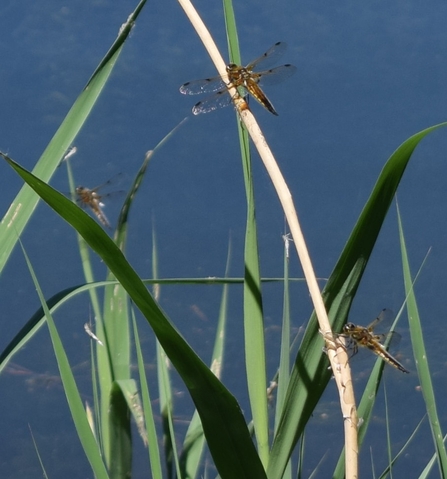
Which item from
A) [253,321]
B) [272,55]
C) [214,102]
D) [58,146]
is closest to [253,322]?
[253,321]

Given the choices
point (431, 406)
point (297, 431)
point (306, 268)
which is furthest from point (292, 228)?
point (431, 406)

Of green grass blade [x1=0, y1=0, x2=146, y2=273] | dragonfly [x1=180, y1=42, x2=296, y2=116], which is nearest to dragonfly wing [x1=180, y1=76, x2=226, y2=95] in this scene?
dragonfly [x1=180, y1=42, x2=296, y2=116]

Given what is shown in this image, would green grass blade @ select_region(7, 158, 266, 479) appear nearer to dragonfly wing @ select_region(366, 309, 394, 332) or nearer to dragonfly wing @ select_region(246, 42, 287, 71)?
dragonfly wing @ select_region(366, 309, 394, 332)

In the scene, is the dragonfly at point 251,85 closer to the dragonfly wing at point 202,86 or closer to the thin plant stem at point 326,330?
the dragonfly wing at point 202,86

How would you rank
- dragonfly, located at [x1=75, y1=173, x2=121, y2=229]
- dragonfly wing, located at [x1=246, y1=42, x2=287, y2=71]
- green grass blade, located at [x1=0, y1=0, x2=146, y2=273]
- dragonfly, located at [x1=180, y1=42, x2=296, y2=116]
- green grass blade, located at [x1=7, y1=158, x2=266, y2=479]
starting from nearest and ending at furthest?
green grass blade, located at [x1=7, y1=158, x2=266, y2=479] < green grass blade, located at [x1=0, y1=0, x2=146, y2=273] < dragonfly, located at [x1=180, y1=42, x2=296, y2=116] < dragonfly wing, located at [x1=246, y1=42, x2=287, y2=71] < dragonfly, located at [x1=75, y1=173, x2=121, y2=229]

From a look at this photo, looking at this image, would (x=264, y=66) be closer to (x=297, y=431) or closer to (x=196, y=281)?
(x=196, y=281)

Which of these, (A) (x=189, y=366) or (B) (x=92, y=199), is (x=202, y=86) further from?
(B) (x=92, y=199)
